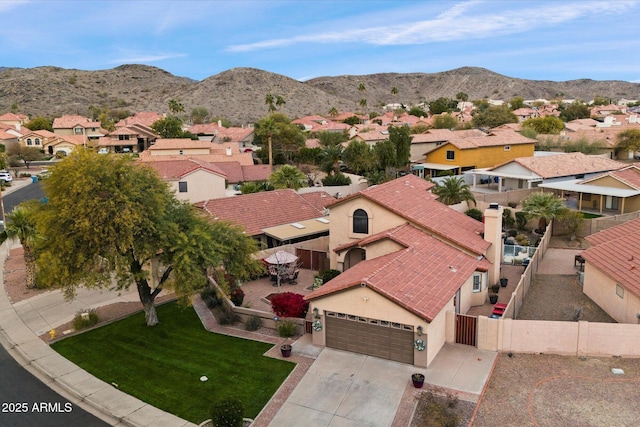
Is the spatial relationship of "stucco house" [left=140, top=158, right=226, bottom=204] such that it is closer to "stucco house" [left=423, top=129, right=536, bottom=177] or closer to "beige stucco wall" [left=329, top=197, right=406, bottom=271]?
"beige stucco wall" [left=329, top=197, right=406, bottom=271]

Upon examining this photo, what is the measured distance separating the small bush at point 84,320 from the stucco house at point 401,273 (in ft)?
39.6

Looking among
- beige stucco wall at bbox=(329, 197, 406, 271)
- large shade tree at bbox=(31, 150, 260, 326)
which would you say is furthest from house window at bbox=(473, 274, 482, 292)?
large shade tree at bbox=(31, 150, 260, 326)

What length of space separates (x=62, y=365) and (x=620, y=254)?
2727cm

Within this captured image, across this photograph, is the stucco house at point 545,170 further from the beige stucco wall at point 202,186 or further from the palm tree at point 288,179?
the beige stucco wall at point 202,186

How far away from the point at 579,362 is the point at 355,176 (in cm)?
4906

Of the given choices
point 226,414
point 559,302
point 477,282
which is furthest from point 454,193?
point 226,414

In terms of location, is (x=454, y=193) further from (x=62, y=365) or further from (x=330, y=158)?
(x=62, y=365)

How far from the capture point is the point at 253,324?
84.1ft

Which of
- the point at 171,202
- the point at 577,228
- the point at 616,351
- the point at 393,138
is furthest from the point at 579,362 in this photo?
the point at 393,138

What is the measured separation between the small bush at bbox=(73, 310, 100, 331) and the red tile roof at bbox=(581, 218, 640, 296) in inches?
1012

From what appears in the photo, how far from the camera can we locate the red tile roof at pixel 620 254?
81.9ft

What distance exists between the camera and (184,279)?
79.8 ft

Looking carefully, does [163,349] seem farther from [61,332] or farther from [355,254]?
[355,254]

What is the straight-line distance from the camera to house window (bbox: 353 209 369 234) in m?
31.4
